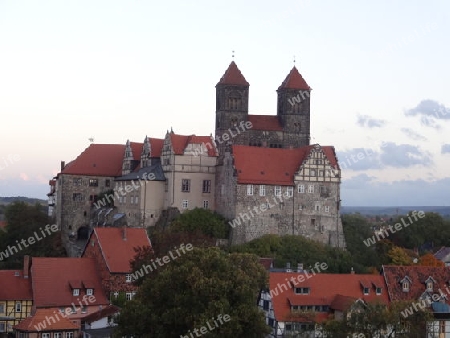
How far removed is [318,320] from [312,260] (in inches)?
819

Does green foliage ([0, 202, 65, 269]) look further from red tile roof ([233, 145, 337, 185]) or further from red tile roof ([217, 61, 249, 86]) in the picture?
red tile roof ([217, 61, 249, 86])

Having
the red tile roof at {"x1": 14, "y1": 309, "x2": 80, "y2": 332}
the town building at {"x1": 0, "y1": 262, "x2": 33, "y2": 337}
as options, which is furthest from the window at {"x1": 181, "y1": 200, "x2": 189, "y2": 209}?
the red tile roof at {"x1": 14, "y1": 309, "x2": 80, "y2": 332}

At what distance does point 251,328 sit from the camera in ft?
169

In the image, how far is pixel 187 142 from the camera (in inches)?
3489

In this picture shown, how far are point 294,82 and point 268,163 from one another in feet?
57.3

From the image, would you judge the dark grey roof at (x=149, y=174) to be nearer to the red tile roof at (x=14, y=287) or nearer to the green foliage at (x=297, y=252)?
the green foliage at (x=297, y=252)

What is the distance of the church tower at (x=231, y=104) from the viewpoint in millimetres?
99250

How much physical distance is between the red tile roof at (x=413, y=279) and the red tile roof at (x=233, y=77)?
3857cm

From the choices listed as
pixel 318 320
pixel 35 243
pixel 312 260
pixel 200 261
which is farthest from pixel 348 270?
pixel 35 243

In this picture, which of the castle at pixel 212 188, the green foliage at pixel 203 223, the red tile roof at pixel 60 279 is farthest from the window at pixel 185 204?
the red tile roof at pixel 60 279

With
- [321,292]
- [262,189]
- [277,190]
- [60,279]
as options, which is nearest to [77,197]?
[262,189]

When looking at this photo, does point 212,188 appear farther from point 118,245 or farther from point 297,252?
point 118,245

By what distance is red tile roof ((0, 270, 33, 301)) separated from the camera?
67.1 meters

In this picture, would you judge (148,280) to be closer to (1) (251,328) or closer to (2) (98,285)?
(1) (251,328)
